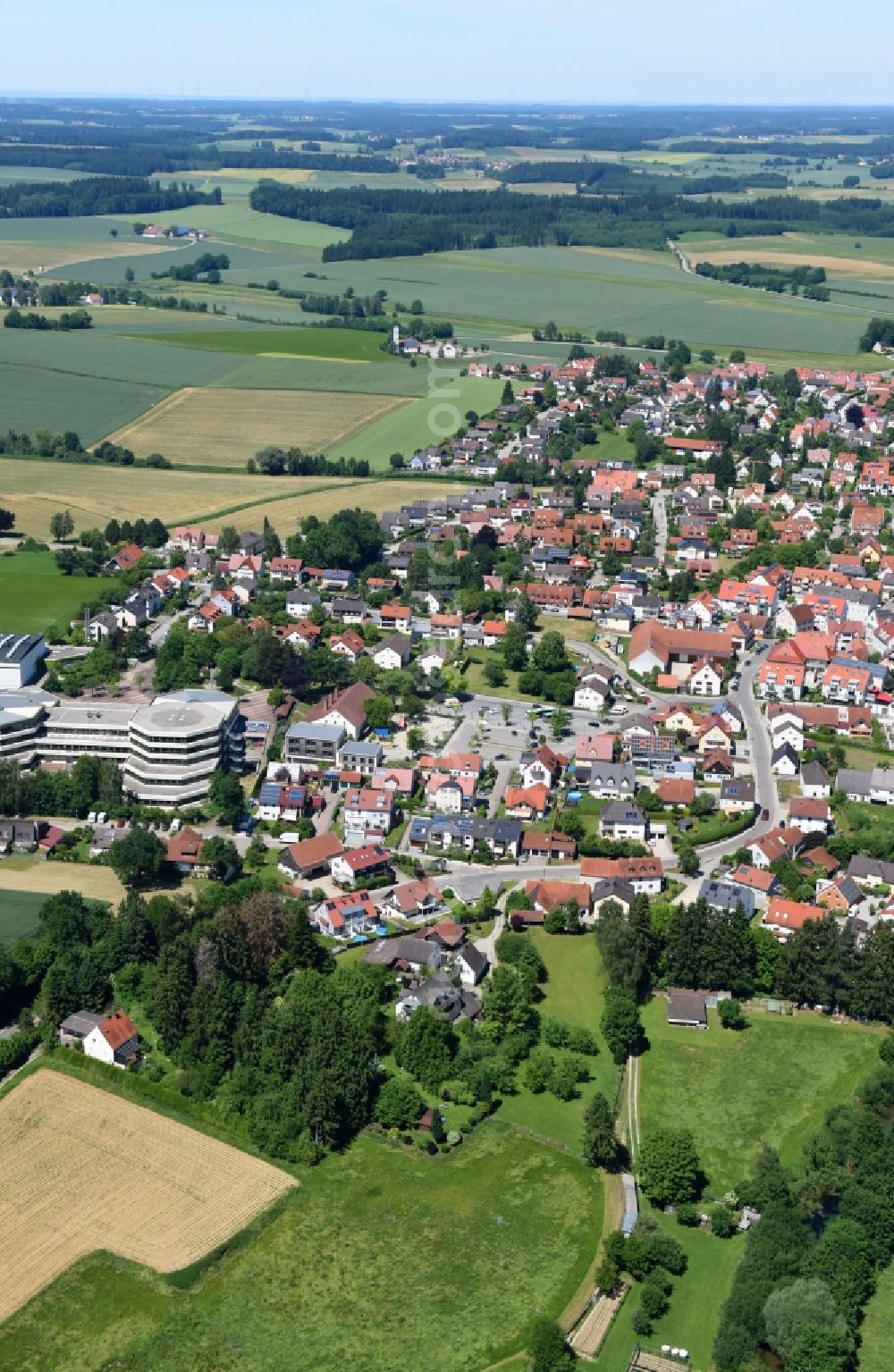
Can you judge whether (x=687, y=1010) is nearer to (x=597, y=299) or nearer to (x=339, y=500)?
(x=339, y=500)

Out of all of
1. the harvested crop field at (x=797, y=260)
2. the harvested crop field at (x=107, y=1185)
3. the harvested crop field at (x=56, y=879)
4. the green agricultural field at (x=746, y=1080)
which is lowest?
the green agricultural field at (x=746, y=1080)

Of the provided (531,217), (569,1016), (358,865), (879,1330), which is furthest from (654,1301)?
(531,217)

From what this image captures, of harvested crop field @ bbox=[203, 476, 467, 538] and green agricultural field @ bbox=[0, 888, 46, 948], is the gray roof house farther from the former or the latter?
harvested crop field @ bbox=[203, 476, 467, 538]

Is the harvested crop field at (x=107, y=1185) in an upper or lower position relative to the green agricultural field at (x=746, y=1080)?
upper

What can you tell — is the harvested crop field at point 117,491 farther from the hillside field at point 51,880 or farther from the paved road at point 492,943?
the paved road at point 492,943

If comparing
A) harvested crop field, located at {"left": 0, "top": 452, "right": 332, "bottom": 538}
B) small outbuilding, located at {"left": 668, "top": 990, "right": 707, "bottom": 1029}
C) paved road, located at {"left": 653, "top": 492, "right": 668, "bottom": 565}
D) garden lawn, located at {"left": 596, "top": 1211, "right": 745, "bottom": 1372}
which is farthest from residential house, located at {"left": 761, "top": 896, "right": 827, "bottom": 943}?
harvested crop field, located at {"left": 0, "top": 452, "right": 332, "bottom": 538}

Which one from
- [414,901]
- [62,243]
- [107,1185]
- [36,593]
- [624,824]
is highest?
[62,243]

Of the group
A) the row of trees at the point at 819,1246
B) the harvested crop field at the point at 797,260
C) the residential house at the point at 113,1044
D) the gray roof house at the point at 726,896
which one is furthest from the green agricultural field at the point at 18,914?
the harvested crop field at the point at 797,260
